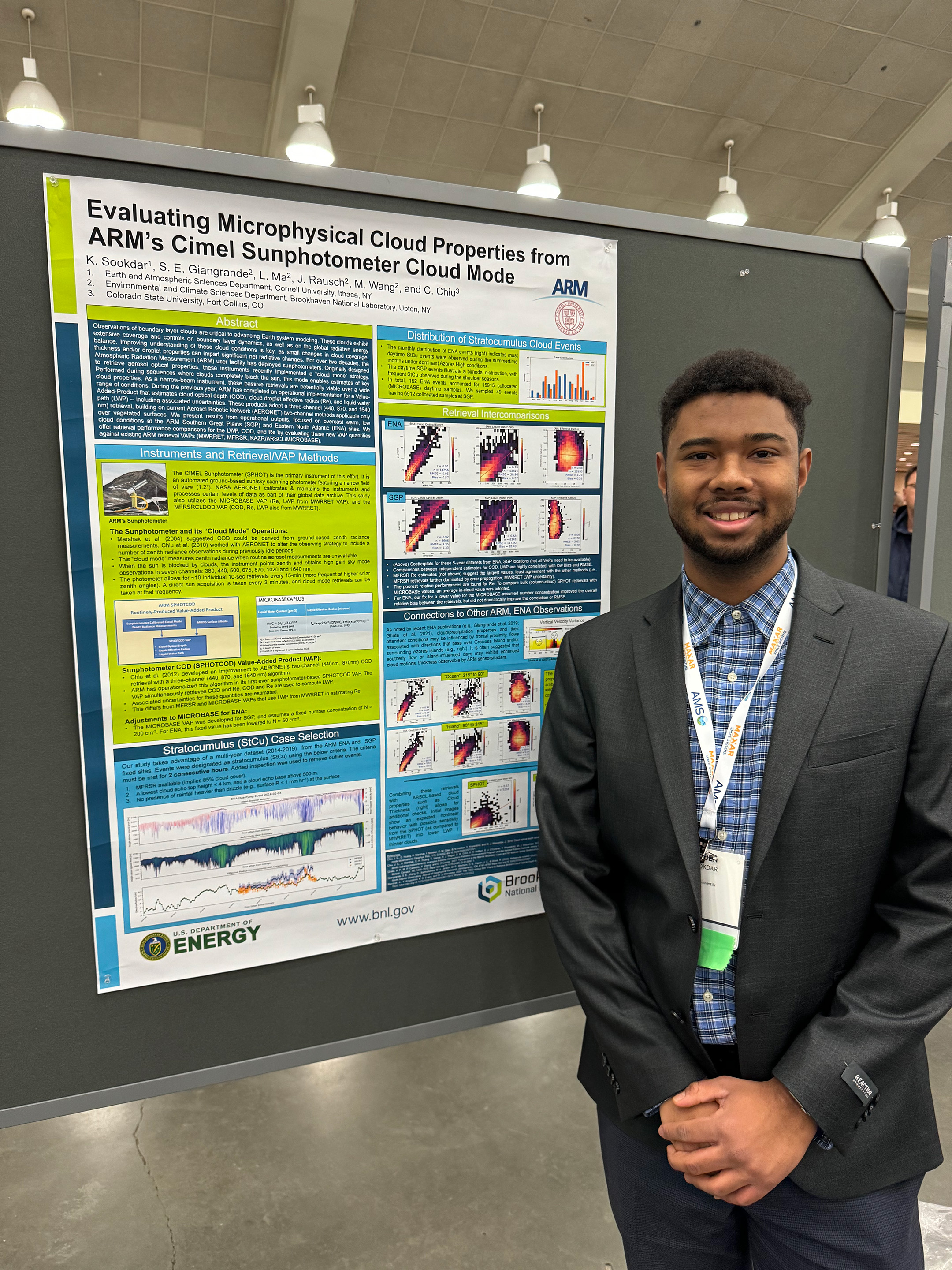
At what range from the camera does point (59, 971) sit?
4.27 feet

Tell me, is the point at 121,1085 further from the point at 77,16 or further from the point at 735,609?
the point at 77,16

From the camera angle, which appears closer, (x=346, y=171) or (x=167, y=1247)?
(x=346, y=171)

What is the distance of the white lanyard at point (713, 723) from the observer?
114 cm

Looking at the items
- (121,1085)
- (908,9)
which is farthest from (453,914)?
(908,9)

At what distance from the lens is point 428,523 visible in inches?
56.1

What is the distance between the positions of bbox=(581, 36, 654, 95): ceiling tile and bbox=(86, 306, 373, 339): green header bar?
595 centimetres

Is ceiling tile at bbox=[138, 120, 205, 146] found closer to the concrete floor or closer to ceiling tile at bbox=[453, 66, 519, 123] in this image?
ceiling tile at bbox=[453, 66, 519, 123]

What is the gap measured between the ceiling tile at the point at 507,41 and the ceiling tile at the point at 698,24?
1.01 m

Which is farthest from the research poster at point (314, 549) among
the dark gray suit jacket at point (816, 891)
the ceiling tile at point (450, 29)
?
the ceiling tile at point (450, 29)

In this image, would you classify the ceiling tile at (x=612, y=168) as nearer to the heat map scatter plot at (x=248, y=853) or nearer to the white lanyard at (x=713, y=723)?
the white lanyard at (x=713, y=723)

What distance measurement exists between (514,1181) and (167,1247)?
0.89m

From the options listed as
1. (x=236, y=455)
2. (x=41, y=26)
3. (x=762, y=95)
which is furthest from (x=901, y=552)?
(x=41, y=26)

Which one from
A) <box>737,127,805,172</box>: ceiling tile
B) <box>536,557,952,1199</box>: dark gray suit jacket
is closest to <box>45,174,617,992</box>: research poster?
<box>536,557,952,1199</box>: dark gray suit jacket

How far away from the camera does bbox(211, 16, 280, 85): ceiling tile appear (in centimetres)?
539
